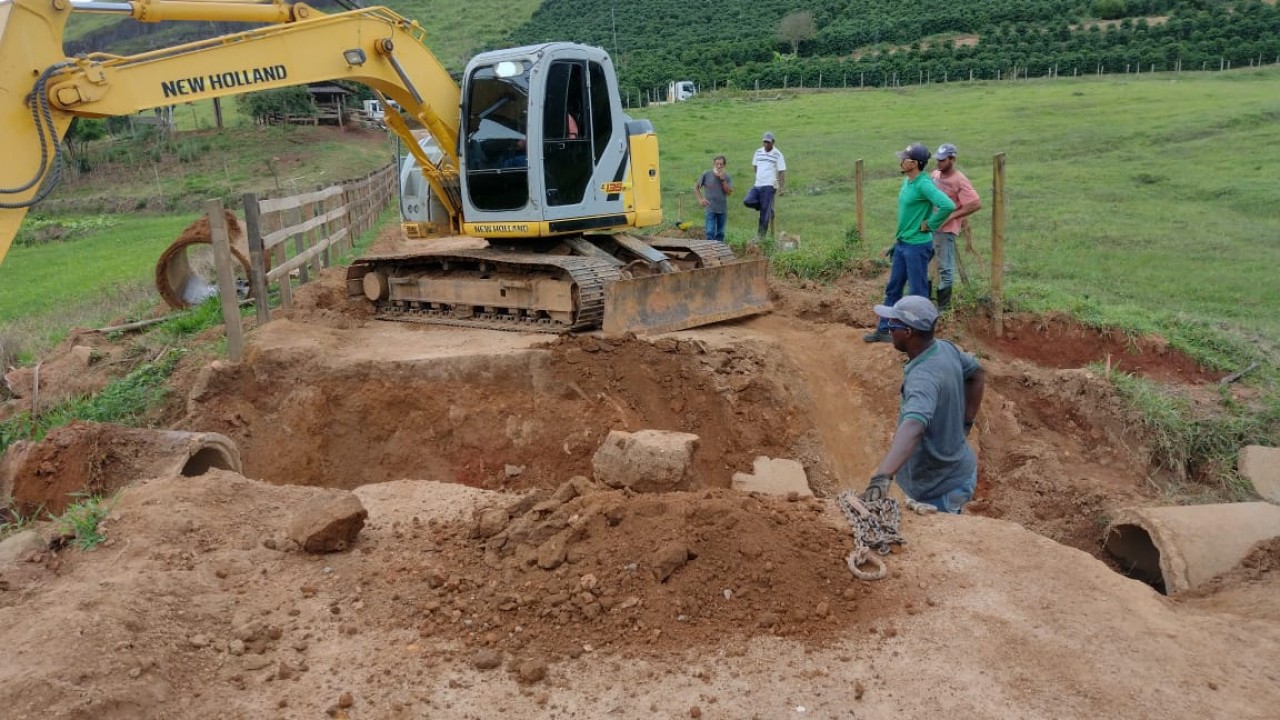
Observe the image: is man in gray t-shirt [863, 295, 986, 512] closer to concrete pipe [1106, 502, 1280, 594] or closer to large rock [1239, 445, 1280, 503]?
concrete pipe [1106, 502, 1280, 594]

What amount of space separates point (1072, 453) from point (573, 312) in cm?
473

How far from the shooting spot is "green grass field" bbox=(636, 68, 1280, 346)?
11.4 meters

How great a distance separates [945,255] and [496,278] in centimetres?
472

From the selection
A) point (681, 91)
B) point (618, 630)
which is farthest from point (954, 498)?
point (681, 91)

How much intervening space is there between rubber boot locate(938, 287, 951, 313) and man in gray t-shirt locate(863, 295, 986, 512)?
15.0ft

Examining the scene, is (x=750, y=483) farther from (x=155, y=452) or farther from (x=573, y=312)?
(x=155, y=452)

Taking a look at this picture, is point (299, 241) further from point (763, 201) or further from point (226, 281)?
point (763, 201)

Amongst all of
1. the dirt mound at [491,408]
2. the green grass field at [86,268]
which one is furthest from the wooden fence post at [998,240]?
the green grass field at [86,268]

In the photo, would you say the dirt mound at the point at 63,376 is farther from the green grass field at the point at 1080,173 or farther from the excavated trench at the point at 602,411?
the green grass field at the point at 1080,173

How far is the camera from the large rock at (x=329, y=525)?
4617 millimetres

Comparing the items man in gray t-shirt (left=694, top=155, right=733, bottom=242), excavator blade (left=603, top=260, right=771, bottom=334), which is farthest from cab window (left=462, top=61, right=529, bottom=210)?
man in gray t-shirt (left=694, top=155, right=733, bottom=242)

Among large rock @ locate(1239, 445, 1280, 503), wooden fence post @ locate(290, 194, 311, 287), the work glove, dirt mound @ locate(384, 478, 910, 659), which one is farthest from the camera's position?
wooden fence post @ locate(290, 194, 311, 287)

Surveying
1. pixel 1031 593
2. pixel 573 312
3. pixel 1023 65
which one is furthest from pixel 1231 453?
pixel 1023 65

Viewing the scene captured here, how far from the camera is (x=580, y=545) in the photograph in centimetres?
438
